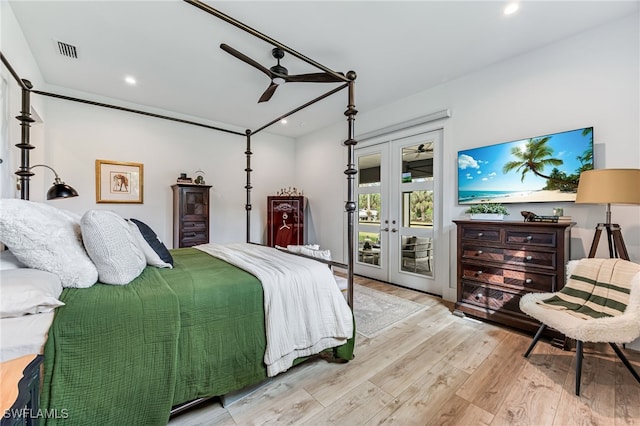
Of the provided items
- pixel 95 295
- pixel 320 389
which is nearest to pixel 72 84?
pixel 95 295

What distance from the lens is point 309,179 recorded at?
18.1 feet

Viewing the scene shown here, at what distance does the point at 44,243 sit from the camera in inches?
47.5

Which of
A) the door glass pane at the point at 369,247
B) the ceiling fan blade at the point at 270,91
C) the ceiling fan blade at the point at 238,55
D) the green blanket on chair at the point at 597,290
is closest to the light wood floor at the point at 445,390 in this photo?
the green blanket on chair at the point at 597,290

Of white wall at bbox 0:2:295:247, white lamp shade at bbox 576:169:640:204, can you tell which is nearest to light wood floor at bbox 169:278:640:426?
white lamp shade at bbox 576:169:640:204

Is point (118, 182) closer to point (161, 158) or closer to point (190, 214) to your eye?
point (161, 158)

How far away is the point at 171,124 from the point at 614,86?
5520 mm

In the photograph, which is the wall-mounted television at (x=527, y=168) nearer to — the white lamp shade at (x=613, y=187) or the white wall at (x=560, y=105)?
the white wall at (x=560, y=105)

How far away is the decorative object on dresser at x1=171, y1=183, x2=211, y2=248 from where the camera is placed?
4121 mm

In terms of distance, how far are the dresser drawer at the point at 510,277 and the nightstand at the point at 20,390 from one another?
10.5 feet

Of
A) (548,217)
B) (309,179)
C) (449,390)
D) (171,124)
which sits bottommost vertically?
(449,390)

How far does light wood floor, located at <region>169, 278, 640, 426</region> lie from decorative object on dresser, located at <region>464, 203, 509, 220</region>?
1.19 m

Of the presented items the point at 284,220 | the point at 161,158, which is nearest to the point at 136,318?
the point at 161,158

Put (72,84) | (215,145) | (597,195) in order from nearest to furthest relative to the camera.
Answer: (597,195)
(72,84)
(215,145)

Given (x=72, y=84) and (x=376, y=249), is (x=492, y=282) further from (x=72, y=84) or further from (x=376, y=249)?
(x=72, y=84)
